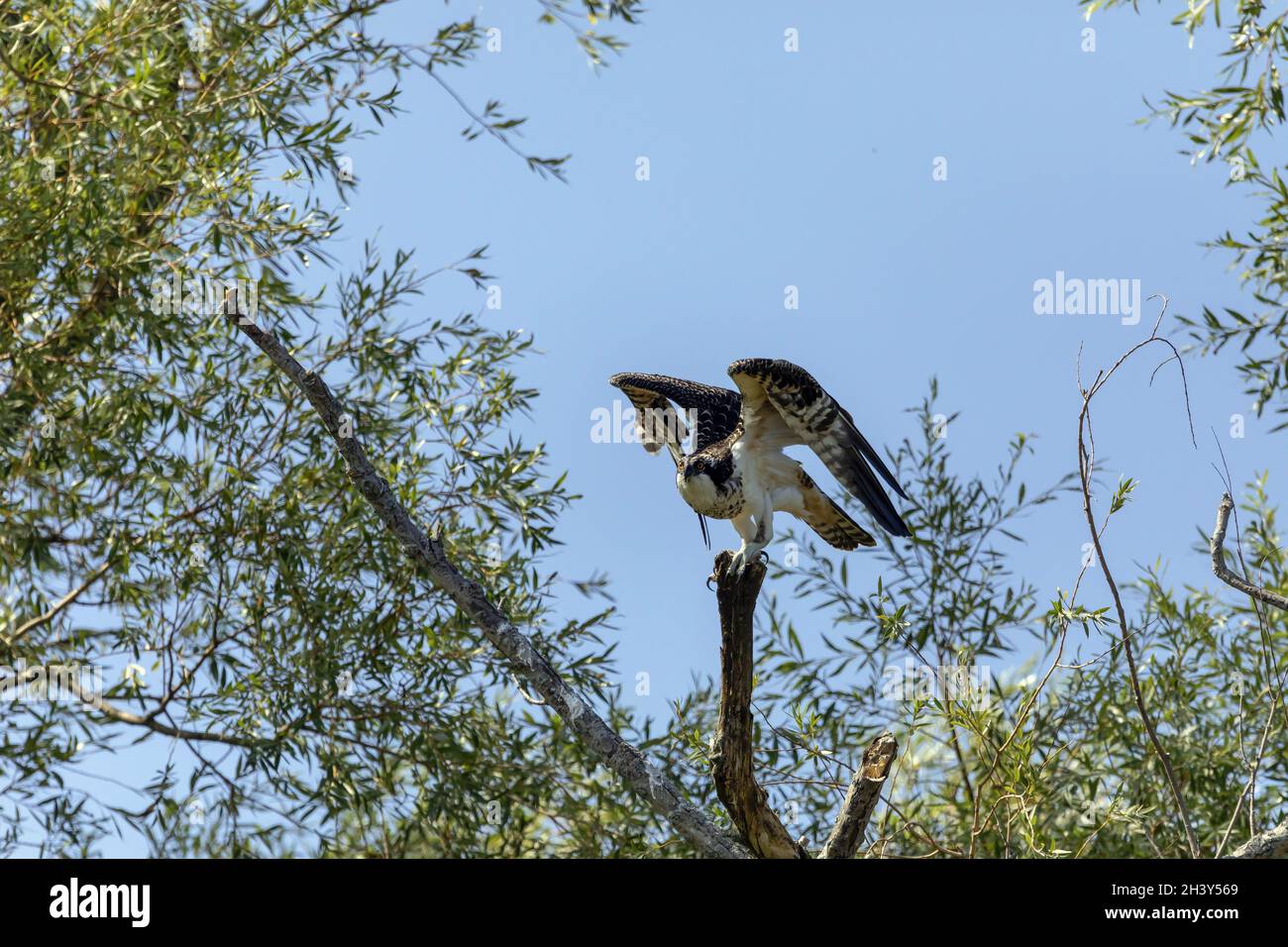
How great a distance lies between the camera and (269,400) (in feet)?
19.7

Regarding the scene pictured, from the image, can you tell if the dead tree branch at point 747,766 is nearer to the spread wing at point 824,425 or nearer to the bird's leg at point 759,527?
the bird's leg at point 759,527

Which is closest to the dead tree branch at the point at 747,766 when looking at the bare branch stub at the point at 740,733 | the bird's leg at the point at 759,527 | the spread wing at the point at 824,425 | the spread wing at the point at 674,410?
the bare branch stub at the point at 740,733

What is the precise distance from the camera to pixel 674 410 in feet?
17.7

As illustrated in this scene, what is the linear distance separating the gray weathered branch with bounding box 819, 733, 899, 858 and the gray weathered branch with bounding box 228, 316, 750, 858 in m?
0.27

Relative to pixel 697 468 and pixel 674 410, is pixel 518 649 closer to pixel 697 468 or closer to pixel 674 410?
pixel 697 468

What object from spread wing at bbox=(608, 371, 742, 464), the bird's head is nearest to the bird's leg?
the bird's head

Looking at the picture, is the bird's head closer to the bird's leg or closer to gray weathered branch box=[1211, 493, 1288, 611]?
the bird's leg

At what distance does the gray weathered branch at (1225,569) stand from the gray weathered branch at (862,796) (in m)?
0.89

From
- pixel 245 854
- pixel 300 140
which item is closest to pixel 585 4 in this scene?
pixel 300 140

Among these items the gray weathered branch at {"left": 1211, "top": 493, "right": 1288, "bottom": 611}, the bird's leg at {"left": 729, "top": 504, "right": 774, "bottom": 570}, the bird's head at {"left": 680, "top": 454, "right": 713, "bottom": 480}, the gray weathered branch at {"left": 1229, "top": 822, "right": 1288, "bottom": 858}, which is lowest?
the gray weathered branch at {"left": 1229, "top": 822, "right": 1288, "bottom": 858}

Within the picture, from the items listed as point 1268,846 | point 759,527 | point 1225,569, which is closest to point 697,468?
point 759,527

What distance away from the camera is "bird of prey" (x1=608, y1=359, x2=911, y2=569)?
4438mm

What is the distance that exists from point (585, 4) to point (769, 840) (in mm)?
4341

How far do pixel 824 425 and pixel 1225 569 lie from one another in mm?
1320
